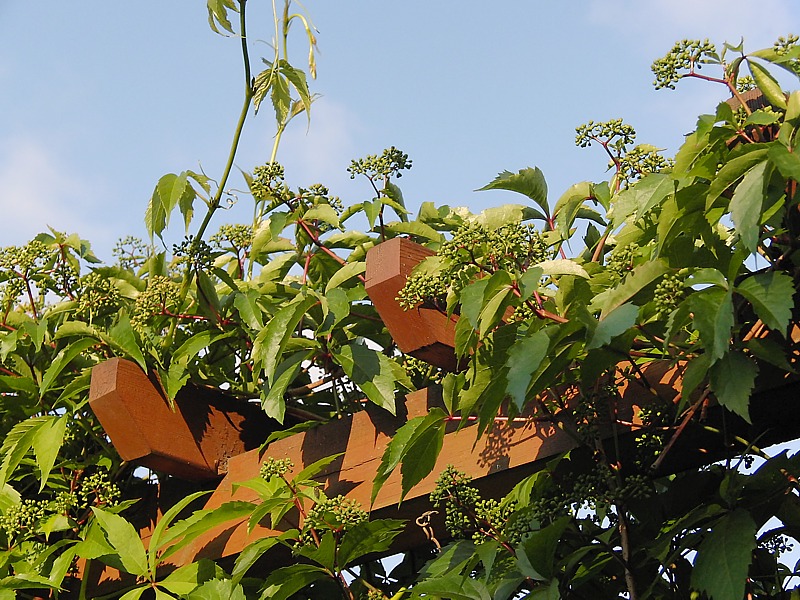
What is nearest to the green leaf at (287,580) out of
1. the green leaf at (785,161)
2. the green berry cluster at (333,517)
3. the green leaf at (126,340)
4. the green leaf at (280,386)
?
the green berry cluster at (333,517)

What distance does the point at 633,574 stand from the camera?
139 centimetres

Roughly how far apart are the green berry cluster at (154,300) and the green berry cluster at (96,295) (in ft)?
0.34

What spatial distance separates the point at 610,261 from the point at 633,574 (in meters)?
0.44

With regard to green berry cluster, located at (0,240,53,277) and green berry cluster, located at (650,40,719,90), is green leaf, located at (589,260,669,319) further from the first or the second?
green berry cluster, located at (0,240,53,277)

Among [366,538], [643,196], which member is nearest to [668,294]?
[643,196]

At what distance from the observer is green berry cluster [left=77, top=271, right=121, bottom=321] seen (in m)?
2.01

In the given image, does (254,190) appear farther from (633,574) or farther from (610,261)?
(633,574)

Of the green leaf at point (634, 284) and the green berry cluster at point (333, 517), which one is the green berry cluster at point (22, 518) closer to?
the green berry cluster at point (333, 517)

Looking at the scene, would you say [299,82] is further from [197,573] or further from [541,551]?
[541,551]

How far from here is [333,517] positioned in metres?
1.61

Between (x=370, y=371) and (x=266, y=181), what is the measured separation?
37 cm

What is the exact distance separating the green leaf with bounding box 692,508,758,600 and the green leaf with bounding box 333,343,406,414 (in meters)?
0.59

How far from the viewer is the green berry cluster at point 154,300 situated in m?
1.91

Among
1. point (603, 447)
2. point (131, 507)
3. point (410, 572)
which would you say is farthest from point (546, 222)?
point (131, 507)
